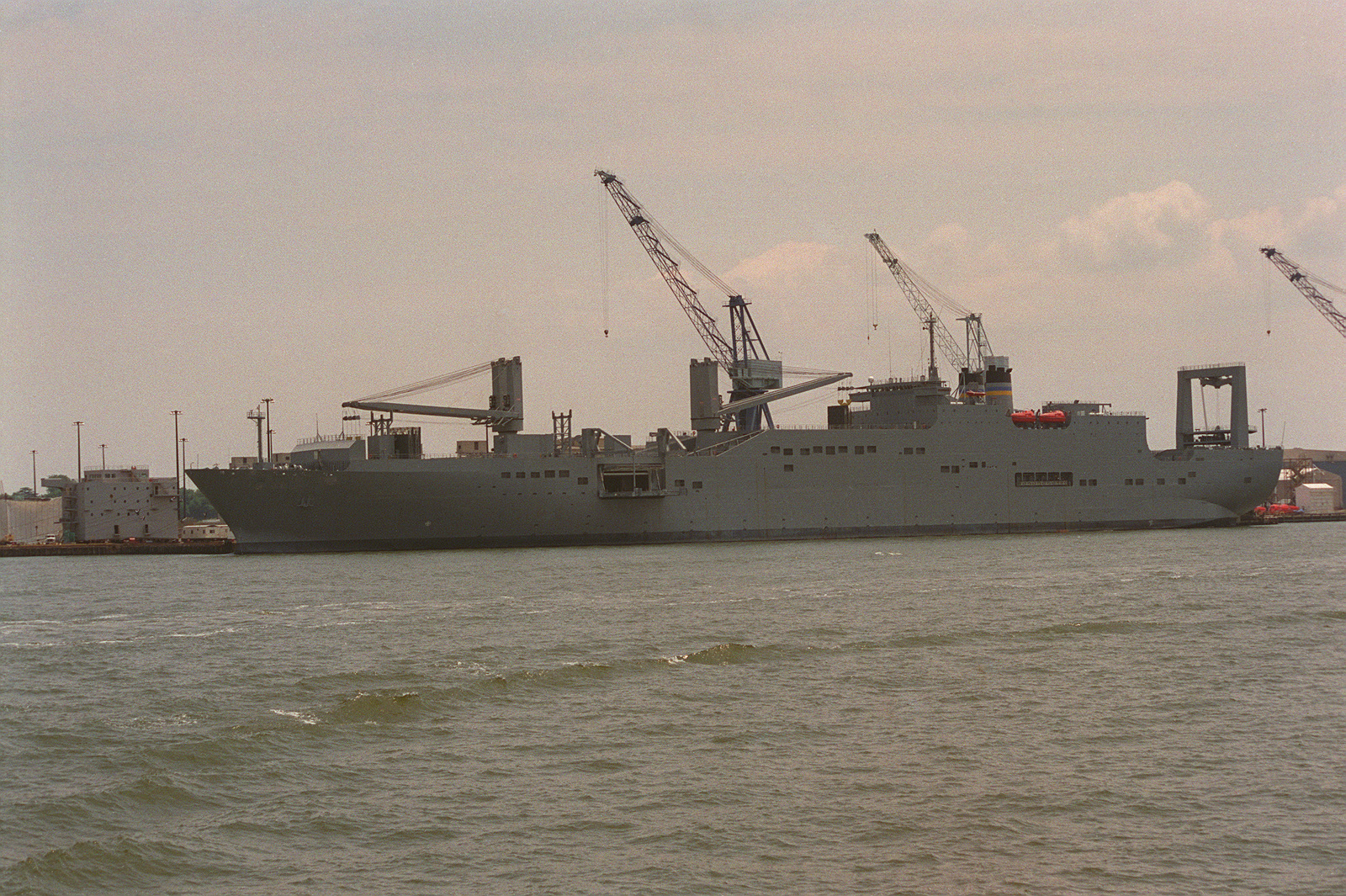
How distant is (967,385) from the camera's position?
65312 mm

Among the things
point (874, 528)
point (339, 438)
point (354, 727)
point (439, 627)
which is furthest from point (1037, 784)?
point (874, 528)

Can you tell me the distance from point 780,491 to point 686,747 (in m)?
42.6

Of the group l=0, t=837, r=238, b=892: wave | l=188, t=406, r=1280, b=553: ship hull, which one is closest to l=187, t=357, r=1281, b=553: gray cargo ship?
l=188, t=406, r=1280, b=553: ship hull

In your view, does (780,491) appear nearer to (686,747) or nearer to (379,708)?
(379,708)

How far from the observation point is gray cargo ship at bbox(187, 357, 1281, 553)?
51156 millimetres

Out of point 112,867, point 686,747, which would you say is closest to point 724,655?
point 686,747

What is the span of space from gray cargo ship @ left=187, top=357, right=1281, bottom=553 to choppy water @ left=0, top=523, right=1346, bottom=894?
1994 centimetres

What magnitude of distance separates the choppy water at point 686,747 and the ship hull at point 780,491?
19694 mm

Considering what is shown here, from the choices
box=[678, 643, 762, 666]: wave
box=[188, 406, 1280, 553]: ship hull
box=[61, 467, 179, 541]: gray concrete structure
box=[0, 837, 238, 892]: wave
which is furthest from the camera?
box=[61, 467, 179, 541]: gray concrete structure

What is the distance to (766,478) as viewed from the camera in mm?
57688

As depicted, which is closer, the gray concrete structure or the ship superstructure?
the ship superstructure

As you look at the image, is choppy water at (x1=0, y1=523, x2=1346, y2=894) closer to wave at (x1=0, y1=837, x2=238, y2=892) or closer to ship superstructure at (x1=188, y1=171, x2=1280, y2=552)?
wave at (x1=0, y1=837, x2=238, y2=892)

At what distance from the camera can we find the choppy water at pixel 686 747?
1134 cm

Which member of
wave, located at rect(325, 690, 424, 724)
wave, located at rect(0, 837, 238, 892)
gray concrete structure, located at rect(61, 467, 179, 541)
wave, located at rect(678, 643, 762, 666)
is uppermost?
gray concrete structure, located at rect(61, 467, 179, 541)
